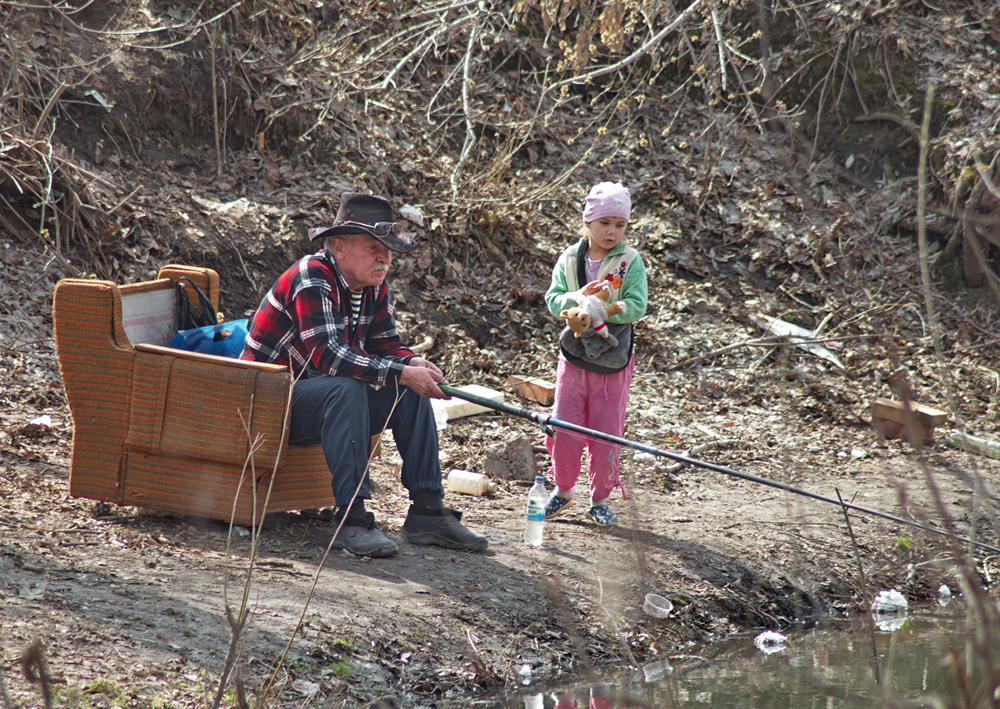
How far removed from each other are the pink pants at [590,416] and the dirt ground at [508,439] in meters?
0.30

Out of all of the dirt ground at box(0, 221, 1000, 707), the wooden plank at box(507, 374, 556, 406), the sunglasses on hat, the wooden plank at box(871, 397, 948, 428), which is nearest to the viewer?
the dirt ground at box(0, 221, 1000, 707)

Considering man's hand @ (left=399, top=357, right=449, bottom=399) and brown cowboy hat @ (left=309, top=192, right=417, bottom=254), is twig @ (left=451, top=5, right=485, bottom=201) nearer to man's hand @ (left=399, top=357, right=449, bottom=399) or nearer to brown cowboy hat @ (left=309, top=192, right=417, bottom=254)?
brown cowboy hat @ (left=309, top=192, right=417, bottom=254)

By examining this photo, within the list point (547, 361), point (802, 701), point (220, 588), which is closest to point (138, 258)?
point (547, 361)

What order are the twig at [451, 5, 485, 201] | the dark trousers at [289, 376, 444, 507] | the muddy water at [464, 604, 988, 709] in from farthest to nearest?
the twig at [451, 5, 485, 201] → the dark trousers at [289, 376, 444, 507] → the muddy water at [464, 604, 988, 709]

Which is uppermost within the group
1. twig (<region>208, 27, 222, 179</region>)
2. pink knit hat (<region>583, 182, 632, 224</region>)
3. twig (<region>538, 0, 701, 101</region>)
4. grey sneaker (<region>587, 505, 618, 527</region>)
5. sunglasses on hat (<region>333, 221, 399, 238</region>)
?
twig (<region>538, 0, 701, 101</region>)

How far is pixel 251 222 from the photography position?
7.93m

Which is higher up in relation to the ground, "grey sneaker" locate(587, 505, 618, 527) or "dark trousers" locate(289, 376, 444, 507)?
"dark trousers" locate(289, 376, 444, 507)

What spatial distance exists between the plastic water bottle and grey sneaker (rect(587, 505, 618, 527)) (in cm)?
47

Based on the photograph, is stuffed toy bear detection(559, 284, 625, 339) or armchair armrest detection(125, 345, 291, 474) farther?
stuffed toy bear detection(559, 284, 625, 339)

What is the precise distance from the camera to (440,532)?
4.28 m

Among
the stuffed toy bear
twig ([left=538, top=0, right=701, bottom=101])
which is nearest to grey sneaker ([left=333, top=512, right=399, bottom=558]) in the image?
the stuffed toy bear

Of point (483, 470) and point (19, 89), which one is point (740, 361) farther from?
point (19, 89)

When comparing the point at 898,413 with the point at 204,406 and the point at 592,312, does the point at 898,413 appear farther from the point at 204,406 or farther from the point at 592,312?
the point at 204,406

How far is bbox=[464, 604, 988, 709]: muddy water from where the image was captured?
3.41 m
